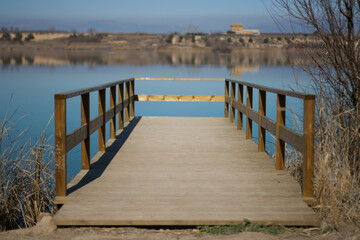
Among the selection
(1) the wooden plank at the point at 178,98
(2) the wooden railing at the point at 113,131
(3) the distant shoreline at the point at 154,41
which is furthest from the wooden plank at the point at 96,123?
(3) the distant shoreline at the point at 154,41

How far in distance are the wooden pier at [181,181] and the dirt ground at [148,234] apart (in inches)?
2.5

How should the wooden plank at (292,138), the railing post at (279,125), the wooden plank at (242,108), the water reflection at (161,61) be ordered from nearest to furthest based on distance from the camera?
the wooden plank at (292,138) → the railing post at (279,125) → the wooden plank at (242,108) → the water reflection at (161,61)

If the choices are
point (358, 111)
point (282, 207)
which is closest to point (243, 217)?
point (282, 207)

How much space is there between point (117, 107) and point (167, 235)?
5.41 metres

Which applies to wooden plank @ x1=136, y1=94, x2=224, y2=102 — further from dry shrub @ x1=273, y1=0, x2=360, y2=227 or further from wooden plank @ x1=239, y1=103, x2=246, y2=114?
dry shrub @ x1=273, y1=0, x2=360, y2=227

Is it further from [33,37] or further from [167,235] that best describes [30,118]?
[33,37]

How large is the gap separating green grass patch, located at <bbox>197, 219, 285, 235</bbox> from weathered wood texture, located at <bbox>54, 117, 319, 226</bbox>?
5 centimetres

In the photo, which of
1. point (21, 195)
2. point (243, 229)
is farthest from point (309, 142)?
point (21, 195)

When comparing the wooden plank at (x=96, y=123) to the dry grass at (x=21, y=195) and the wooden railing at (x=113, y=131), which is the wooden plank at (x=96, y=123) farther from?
the dry grass at (x=21, y=195)

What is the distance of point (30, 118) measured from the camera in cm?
1797

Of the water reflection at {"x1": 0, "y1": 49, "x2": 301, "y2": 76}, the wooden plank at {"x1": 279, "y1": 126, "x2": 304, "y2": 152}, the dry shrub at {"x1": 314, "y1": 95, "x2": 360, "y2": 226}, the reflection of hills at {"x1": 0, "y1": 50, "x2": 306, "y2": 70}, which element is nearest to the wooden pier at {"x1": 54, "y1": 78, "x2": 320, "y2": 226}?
the wooden plank at {"x1": 279, "y1": 126, "x2": 304, "y2": 152}

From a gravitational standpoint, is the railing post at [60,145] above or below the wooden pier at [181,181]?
above

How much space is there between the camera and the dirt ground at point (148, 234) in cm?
417

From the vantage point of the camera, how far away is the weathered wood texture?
443 cm
